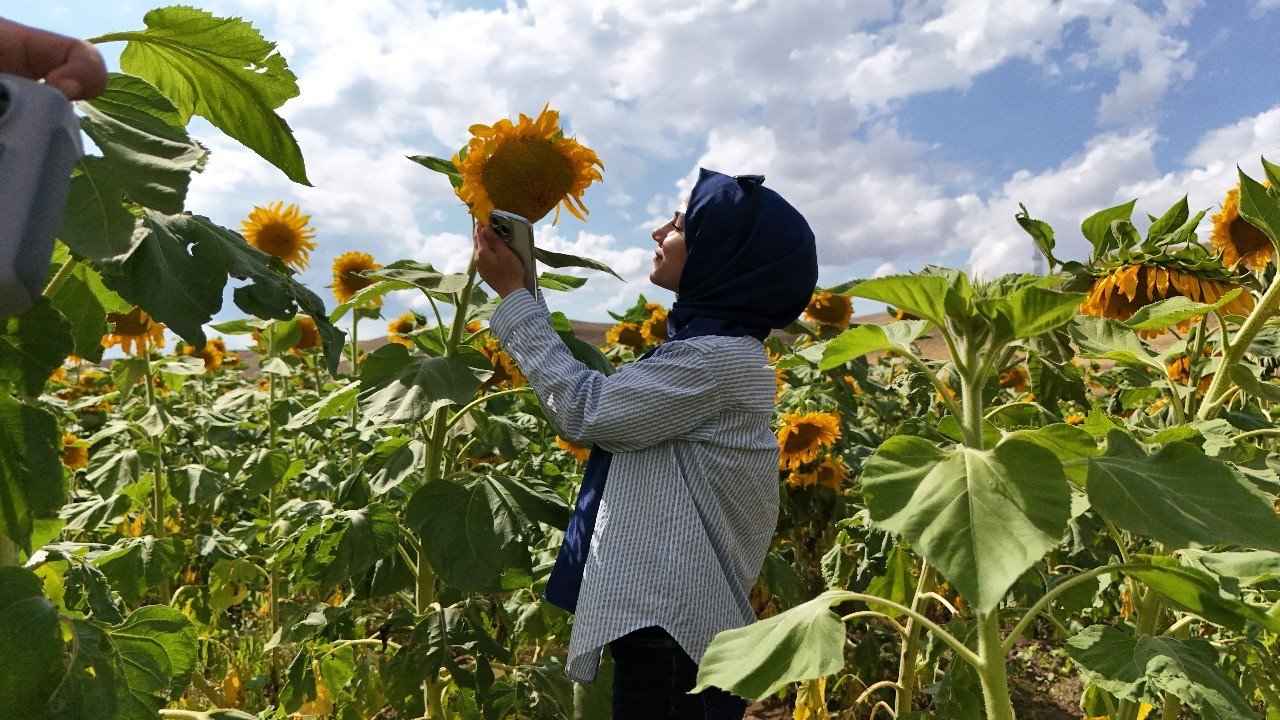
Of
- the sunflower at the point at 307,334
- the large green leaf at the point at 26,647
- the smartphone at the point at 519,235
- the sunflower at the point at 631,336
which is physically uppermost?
the sunflower at the point at 631,336

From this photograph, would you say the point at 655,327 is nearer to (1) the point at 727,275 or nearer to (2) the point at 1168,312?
(1) the point at 727,275

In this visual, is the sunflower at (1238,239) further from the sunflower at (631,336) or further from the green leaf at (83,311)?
the green leaf at (83,311)

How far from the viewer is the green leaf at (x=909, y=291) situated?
1068mm

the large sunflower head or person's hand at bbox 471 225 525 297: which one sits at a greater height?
the large sunflower head

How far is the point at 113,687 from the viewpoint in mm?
1158

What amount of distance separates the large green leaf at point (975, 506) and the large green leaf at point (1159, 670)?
37 centimetres

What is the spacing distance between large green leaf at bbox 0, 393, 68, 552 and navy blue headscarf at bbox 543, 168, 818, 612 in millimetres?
871

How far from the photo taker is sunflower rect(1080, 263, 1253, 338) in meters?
1.83

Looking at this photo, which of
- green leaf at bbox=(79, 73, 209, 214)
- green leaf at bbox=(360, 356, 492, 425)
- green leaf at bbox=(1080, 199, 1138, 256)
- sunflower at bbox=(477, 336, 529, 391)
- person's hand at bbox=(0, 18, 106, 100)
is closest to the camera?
person's hand at bbox=(0, 18, 106, 100)

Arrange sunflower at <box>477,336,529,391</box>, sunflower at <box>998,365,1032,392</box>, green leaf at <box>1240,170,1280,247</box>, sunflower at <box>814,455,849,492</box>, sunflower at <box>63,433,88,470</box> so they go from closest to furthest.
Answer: green leaf at <box>1240,170,1280,247</box>, sunflower at <box>477,336,529,391</box>, sunflower at <box>814,455,849,492</box>, sunflower at <box>63,433,88,470</box>, sunflower at <box>998,365,1032,392</box>

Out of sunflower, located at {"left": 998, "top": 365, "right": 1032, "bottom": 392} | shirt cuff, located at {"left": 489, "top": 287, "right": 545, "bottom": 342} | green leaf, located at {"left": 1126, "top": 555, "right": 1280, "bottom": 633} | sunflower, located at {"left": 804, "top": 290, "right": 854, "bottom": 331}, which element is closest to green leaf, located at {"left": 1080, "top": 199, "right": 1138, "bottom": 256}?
green leaf, located at {"left": 1126, "top": 555, "right": 1280, "bottom": 633}

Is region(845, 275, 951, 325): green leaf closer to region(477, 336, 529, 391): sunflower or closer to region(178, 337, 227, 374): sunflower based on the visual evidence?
region(477, 336, 529, 391): sunflower

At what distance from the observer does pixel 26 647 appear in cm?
107

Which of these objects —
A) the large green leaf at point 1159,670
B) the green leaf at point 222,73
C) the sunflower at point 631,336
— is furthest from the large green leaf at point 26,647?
the sunflower at point 631,336
